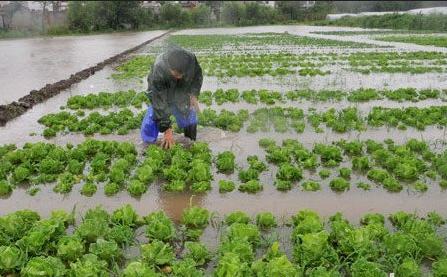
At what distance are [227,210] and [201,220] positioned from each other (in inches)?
27.7

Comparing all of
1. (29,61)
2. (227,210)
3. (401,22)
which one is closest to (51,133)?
(227,210)

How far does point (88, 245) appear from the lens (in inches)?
191

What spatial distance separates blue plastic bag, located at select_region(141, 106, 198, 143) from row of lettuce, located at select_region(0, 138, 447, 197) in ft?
1.05

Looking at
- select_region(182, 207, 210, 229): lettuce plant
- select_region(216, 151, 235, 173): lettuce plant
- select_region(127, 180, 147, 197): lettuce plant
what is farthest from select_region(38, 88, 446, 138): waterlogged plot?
select_region(182, 207, 210, 229): lettuce plant

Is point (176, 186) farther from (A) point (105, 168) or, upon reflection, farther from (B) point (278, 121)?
(B) point (278, 121)

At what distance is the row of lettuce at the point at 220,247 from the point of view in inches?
159

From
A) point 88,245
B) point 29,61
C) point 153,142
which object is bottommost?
point 88,245

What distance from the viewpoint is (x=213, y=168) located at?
287 inches

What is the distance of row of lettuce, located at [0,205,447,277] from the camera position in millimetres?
4031

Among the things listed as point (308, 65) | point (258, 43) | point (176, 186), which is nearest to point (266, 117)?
point (176, 186)

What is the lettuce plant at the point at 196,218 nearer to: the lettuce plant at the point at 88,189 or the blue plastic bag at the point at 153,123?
the lettuce plant at the point at 88,189

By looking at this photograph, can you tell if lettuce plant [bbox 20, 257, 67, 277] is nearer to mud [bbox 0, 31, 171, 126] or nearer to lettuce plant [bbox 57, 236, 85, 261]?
lettuce plant [bbox 57, 236, 85, 261]

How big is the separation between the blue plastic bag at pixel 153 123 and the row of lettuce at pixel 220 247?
115 inches

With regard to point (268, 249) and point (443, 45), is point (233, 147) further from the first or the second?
point (443, 45)
